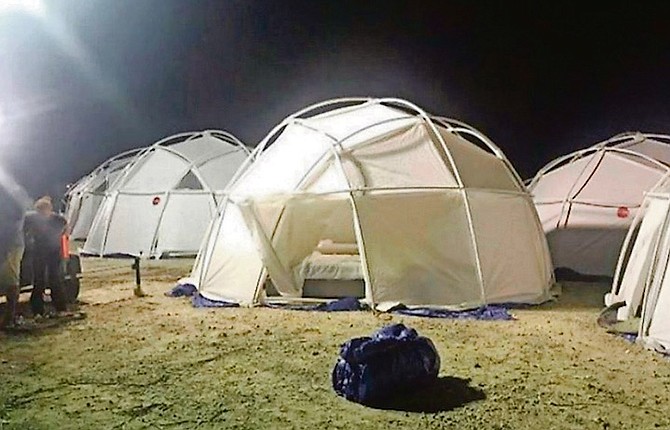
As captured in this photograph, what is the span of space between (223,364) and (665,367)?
386cm

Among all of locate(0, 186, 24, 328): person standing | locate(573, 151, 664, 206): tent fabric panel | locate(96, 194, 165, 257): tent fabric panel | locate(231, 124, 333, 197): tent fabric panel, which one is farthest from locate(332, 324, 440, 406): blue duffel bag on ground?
locate(96, 194, 165, 257): tent fabric panel

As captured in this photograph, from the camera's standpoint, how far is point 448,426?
197 inches

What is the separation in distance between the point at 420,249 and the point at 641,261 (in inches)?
104

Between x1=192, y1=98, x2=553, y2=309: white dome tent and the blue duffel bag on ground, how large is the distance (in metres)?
3.54

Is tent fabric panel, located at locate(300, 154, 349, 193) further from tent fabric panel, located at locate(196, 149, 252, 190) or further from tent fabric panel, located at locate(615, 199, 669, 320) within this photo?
tent fabric panel, located at locate(196, 149, 252, 190)

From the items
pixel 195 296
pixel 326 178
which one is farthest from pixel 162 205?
pixel 326 178

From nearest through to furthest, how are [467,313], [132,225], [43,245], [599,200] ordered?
[43,245], [467,313], [599,200], [132,225]

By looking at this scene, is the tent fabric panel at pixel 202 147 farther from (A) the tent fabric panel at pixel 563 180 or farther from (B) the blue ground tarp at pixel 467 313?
(B) the blue ground tarp at pixel 467 313

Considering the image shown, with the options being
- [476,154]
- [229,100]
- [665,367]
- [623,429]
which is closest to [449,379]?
[623,429]

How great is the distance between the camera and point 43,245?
9.04 meters

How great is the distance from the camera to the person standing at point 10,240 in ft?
26.1

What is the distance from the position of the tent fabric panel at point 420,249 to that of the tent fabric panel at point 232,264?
1601 millimetres

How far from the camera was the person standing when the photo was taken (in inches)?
313

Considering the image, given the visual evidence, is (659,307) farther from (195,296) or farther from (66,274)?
(66,274)
